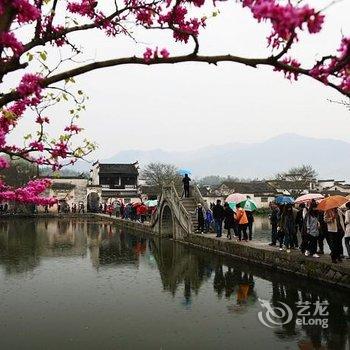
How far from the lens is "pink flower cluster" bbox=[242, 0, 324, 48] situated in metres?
3.92

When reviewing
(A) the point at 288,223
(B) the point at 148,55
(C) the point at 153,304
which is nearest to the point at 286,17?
(B) the point at 148,55

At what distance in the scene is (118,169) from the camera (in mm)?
74688

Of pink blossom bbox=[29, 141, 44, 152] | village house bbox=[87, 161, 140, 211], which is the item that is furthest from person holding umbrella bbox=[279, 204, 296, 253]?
village house bbox=[87, 161, 140, 211]

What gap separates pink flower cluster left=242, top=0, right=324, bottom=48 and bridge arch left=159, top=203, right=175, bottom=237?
2836 centimetres

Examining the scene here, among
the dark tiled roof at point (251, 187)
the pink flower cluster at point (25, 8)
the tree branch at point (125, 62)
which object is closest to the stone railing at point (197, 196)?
the tree branch at point (125, 62)

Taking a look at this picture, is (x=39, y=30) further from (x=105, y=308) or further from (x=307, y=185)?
(x=307, y=185)

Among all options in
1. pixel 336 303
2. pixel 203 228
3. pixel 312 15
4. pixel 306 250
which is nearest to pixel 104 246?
pixel 203 228

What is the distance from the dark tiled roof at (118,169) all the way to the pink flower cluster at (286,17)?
231ft

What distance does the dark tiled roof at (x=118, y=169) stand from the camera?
73.9m

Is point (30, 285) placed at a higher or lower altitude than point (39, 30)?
lower

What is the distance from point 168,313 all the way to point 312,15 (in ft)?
31.3

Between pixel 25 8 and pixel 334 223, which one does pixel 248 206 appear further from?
pixel 25 8

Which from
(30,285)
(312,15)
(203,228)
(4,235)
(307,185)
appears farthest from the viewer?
(307,185)

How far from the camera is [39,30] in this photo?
6406 millimetres
